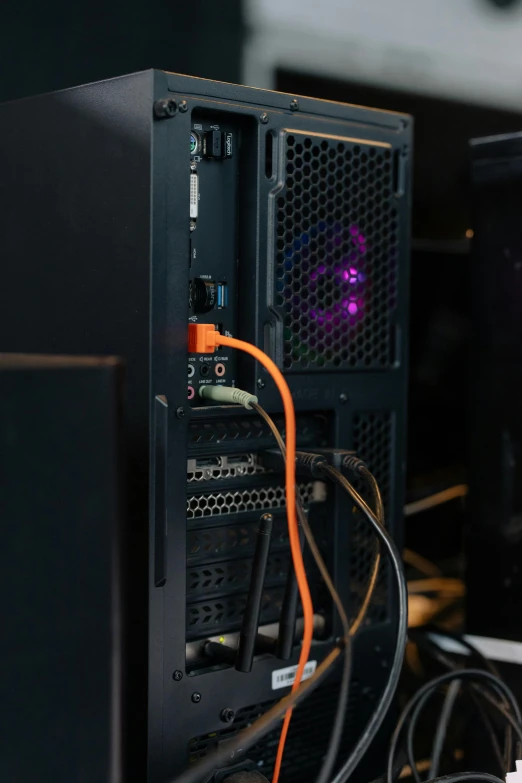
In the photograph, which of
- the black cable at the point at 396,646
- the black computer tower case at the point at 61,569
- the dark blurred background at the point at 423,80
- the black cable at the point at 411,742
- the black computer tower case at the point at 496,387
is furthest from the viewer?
the dark blurred background at the point at 423,80

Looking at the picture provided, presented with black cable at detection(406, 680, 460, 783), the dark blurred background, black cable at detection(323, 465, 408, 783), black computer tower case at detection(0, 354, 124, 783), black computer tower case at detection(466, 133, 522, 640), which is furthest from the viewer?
the dark blurred background

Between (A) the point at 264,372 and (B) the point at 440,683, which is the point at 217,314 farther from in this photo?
(B) the point at 440,683

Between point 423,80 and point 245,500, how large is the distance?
74 centimetres

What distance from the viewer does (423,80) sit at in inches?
46.5

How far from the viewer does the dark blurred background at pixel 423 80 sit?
3.43 ft

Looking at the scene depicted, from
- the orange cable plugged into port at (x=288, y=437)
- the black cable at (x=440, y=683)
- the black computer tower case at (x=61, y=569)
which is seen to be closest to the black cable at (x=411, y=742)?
the black cable at (x=440, y=683)

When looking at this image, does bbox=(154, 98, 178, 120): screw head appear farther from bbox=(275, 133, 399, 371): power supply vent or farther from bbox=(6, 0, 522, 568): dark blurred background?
bbox=(6, 0, 522, 568): dark blurred background

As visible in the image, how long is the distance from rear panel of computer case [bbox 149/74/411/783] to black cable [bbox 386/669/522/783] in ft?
0.14

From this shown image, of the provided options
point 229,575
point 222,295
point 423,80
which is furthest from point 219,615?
point 423,80

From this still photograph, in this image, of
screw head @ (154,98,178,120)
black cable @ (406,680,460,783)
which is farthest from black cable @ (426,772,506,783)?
screw head @ (154,98,178,120)

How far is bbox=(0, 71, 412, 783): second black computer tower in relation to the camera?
611 mm

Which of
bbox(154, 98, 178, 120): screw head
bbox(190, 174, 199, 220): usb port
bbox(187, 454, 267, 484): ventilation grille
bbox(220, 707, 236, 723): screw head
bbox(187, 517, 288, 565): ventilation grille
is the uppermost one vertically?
bbox(154, 98, 178, 120): screw head

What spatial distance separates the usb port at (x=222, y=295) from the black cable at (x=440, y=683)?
378 mm

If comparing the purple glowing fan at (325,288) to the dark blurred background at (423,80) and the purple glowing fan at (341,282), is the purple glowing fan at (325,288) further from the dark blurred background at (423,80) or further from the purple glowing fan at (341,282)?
the dark blurred background at (423,80)
